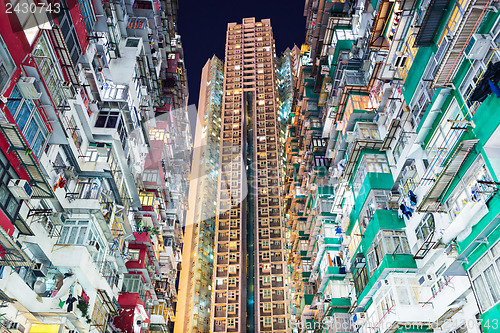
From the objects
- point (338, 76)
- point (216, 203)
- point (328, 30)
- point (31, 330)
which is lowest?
point (31, 330)

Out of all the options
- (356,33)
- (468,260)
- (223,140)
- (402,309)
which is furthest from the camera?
(223,140)

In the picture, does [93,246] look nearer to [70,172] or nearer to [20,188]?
[70,172]

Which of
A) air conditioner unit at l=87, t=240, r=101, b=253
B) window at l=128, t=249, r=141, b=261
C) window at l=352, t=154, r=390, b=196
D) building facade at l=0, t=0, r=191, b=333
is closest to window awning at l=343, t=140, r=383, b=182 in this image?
window at l=352, t=154, r=390, b=196

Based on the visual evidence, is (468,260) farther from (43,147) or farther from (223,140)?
(223,140)

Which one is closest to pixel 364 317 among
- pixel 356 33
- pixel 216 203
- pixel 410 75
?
pixel 410 75

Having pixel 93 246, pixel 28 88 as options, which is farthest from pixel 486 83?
pixel 93 246

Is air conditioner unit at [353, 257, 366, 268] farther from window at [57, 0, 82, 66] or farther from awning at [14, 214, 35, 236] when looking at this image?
window at [57, 0, 82, 66]

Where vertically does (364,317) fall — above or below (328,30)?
below
